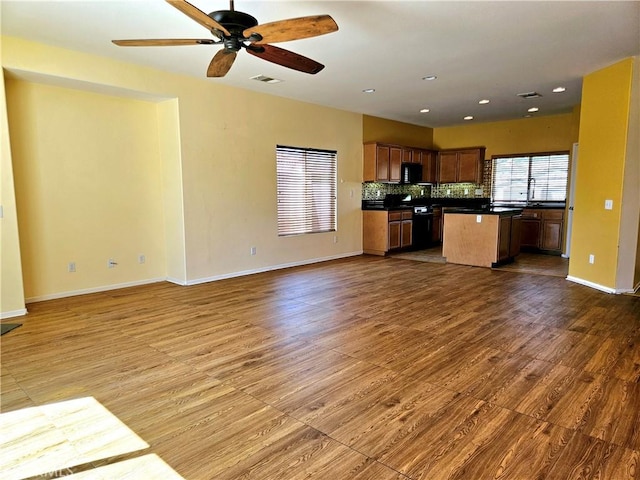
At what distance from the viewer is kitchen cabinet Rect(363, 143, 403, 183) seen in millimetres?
7715

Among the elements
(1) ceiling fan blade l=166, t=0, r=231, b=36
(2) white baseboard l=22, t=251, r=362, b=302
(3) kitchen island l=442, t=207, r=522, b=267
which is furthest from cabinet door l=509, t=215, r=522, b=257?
(1) ceiling fan blade l=166, t=0, r=231, b=36

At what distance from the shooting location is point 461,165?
355 inches

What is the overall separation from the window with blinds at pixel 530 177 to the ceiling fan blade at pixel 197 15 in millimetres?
7504

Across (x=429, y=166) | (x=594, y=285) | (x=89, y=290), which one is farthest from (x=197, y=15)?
(x=429, y=166)

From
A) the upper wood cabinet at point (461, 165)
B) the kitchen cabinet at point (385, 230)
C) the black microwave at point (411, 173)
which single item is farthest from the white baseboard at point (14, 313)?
the upper wood cabinet at point (461, 165)

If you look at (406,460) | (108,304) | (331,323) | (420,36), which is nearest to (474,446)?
(406,460)

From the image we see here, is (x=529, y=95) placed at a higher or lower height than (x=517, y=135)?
higher

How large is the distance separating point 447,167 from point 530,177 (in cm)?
180

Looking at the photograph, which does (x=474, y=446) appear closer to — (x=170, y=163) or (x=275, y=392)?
(x=275, y=392)

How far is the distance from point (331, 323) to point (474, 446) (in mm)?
1968

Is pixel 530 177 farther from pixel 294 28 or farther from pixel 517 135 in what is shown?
pixel 294 28

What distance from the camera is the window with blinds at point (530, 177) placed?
788cm

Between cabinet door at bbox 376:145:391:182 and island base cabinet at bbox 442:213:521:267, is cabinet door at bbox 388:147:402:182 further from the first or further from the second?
island base cabinet at bbox 442:213:521:267

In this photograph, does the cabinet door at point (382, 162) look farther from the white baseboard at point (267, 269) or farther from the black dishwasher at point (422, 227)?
the white baseboard at point (267, 269)
